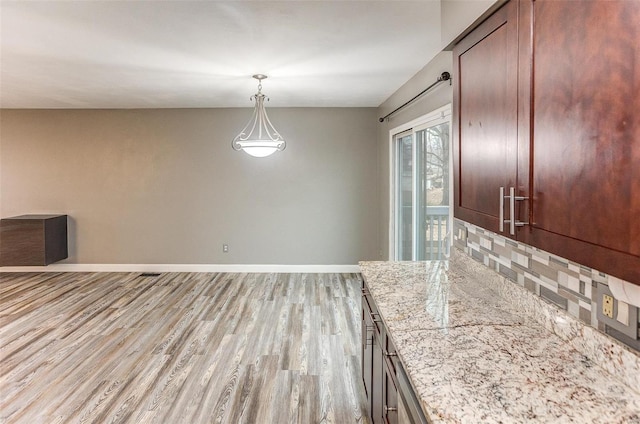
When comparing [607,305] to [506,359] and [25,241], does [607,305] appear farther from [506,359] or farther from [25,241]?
[25,241]

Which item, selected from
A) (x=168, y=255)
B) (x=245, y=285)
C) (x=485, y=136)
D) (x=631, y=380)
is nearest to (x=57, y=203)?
(x=168, y=255)

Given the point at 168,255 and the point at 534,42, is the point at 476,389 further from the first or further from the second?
the point at 168,255

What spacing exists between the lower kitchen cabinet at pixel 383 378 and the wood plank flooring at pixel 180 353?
1.54 ft

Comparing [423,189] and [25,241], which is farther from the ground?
[423,189]

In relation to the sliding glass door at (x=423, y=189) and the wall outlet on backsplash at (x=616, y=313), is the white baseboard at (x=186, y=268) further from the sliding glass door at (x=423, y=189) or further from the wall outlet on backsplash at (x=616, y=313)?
the wall outlet on backsplash at (x=616, y=313)

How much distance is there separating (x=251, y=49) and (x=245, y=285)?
10.6ft

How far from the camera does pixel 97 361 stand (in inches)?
124

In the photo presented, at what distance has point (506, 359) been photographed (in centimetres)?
126

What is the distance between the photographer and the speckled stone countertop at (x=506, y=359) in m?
0.99

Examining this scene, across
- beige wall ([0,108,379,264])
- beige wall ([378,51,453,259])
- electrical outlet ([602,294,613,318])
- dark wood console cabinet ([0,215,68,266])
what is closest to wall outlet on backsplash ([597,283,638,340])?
electrical outlet ([602,294,613,318])

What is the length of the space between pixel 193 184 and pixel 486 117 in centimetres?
518

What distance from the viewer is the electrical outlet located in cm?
120

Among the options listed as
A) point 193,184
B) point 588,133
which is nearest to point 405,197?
point 193,184

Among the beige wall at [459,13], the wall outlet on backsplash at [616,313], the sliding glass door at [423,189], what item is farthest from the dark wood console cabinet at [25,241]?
the wall outlet on backsplash at [616,313]
